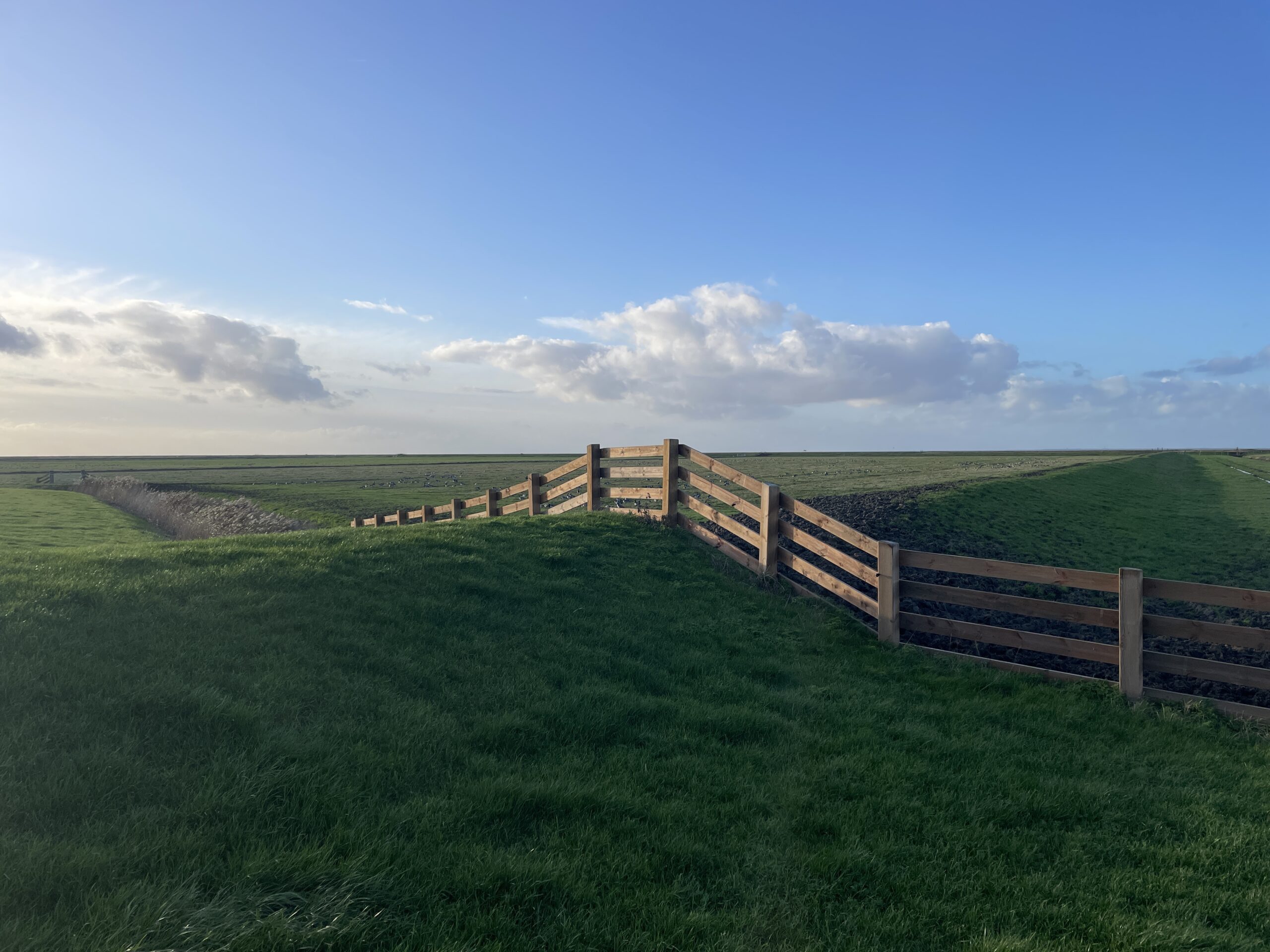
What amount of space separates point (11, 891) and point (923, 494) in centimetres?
2318

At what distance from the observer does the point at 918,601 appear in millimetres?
13789

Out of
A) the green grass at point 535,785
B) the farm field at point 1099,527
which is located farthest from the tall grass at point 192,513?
the farm field at point 1099,527

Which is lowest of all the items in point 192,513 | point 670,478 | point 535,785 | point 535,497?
A: point 192,513

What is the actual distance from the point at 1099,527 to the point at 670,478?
17611 millimetres

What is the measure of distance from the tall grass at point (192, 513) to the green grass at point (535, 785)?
22027 mm

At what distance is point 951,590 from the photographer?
9727 mm

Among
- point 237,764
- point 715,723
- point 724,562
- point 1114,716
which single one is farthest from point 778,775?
point 724,562

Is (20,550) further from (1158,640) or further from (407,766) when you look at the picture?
(1158,640)

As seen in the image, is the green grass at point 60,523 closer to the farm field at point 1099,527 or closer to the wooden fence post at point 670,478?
the wooden fence post at point 670,478

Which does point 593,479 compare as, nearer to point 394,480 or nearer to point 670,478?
point 670,478

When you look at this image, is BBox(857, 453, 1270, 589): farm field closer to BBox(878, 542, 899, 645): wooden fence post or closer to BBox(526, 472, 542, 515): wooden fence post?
BBox(878, 542, 899, 645): wooden fence post

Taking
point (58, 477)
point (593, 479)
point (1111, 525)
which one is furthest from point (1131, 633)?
point (58, 477)

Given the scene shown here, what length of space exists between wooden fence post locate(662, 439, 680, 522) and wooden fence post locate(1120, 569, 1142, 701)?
7517mm

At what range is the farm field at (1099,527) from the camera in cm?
1769
